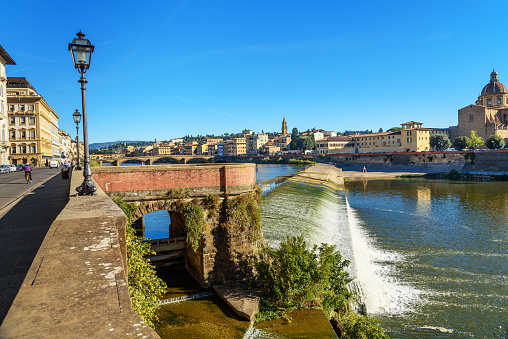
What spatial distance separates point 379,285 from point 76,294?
15525mm

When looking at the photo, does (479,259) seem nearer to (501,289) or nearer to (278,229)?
(501,289)

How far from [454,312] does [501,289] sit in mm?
3820

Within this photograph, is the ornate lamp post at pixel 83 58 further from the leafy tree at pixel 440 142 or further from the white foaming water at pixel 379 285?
the leafy tree at pixel 440 142

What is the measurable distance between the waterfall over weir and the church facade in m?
95.8

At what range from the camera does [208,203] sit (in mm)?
14242

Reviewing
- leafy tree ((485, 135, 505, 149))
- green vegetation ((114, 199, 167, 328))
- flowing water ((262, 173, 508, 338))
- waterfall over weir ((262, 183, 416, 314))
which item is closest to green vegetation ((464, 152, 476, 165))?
leafy tree ((485, 135, 505, 149))

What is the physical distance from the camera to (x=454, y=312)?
13.7 meters

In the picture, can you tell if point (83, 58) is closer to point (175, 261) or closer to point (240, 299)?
point (240, 299)

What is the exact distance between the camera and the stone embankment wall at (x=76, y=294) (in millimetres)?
2365

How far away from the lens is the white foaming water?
14195 millimetres

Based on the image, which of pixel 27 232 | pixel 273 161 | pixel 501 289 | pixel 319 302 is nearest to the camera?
pixel 27 232

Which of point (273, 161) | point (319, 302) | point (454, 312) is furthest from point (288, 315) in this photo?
point (273, 161)

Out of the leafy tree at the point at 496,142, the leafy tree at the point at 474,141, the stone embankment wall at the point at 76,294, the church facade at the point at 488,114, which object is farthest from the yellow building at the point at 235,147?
the stone embankment wall at the point at 76,294

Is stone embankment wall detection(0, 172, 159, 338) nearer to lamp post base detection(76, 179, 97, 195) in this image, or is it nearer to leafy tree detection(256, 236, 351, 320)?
lamp post base detection(76, 179, 97, 195)
